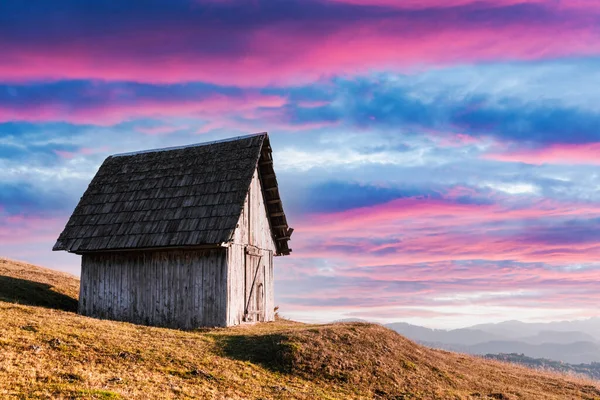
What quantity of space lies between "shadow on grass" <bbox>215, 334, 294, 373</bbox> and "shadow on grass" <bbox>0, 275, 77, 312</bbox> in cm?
1178

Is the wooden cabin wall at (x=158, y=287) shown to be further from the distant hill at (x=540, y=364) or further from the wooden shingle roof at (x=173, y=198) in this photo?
the distant hill at (x=540, y=364)

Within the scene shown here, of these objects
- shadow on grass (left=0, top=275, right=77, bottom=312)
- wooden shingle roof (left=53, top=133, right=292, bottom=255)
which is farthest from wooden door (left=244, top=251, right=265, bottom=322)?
shadow on grass (left=0, top=275, right=77, bottom=312)

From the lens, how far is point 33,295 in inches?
1169

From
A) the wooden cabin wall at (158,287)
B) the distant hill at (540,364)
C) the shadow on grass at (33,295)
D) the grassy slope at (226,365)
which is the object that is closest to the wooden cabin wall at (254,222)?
the wooden cabin wall at (158,287)

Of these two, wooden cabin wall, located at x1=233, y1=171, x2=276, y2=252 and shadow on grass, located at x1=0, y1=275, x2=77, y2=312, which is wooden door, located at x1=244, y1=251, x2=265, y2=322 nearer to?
wooden cabin wall, located at x1=233, y1=171, x2=276, y2=252

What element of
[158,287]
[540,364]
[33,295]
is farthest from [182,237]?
[540,364]

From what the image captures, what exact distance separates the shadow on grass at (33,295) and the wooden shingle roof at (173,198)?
2.87m

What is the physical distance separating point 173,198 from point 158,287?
4902 millimetres

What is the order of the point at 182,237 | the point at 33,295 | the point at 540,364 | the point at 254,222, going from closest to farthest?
the point at 182,237, the point at 33,295, the point at 254,222, the point at 540,364

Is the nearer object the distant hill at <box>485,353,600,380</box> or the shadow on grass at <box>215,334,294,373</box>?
the shadow on grass at <box>215,334,294,373</box>

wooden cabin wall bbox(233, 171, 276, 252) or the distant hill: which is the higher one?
wooden cabin wall bbox(233, 171, 276, 252)

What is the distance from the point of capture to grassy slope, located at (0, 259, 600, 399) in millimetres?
14250

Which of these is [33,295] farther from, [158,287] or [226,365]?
[226,365]

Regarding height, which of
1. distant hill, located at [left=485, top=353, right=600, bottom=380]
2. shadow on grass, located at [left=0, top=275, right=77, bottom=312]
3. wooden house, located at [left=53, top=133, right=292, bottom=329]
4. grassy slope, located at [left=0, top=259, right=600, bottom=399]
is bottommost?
distant hill, located at [left=485, top=353, right=600, bottom=380]
